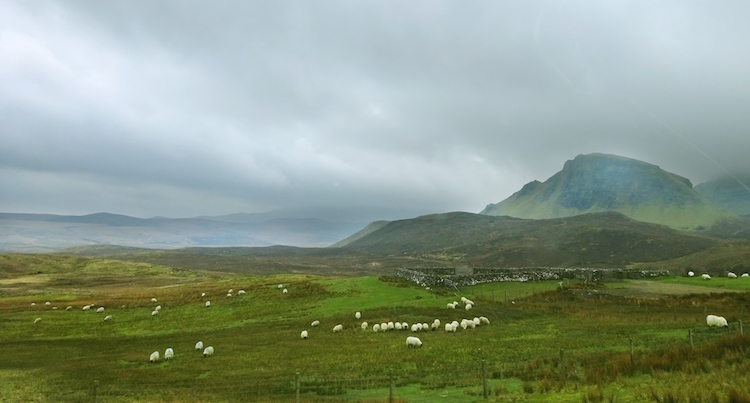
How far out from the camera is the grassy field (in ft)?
53.6

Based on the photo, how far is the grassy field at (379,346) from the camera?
16.3 meters

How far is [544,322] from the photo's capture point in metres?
35.6

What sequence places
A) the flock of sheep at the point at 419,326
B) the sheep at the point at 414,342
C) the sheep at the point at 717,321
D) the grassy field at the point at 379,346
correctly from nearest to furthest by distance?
the grassy field at the point at 379,346, the sheep at the point at 717,321, the sheep at the point at 414,342, the flock of sheep at the point at 419,326

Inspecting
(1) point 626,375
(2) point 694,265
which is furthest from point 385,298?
(2) point 694,265

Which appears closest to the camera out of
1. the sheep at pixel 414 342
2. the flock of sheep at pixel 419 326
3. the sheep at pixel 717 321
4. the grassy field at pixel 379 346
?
the grassy field at pixel 379 346

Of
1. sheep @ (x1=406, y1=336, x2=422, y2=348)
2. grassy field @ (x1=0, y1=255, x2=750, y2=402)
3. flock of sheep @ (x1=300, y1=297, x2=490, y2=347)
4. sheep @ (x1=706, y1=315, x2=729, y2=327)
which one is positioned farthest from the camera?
flock of sheep @ (x1=300, y1=297, x2=490, y2=347)

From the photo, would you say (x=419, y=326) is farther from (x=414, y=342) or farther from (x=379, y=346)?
(x=379, y=346)

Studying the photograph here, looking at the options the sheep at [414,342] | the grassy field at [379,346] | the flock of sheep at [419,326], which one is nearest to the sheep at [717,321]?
the grassy field at [379,346]

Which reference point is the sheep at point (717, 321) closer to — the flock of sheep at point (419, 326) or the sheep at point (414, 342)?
the flock of sheep at point (419, 326)

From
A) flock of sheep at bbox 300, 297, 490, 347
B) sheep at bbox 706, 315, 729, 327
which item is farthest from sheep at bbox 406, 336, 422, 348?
sheep at bbox 706, 315, 729, 327

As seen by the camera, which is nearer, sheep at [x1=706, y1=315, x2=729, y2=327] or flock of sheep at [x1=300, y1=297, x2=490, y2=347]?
sheep at [x1=706, y1=315, x2=729, y2=327]

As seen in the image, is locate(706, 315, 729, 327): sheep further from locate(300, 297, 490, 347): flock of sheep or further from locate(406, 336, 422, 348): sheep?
locate(406, 336, 422, 348): sheep

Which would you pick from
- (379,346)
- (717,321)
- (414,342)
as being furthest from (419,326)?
(717,321)

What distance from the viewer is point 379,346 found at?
1151 inches
